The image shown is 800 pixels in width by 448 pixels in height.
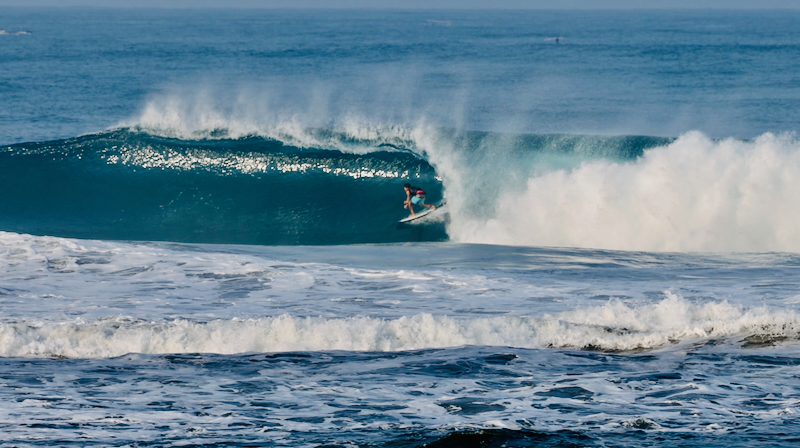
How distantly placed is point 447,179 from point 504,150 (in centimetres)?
209

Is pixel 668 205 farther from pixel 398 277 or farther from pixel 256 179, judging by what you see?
pixel 256 179

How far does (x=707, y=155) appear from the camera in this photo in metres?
14.3

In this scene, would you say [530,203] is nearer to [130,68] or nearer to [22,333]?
[22,333]

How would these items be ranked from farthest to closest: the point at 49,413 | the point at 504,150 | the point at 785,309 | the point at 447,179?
the point at 504,150 < the point at 447,179 < the point at 785,309 < the point at 49,413

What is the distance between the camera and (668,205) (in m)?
13.6

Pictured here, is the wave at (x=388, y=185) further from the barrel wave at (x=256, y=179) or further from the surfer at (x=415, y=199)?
the surfer at (x=415, y=199)

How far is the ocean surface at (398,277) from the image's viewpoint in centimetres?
540

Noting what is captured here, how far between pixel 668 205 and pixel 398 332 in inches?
310

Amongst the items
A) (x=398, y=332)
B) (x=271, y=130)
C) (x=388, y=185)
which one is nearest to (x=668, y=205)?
(x=388, y=185)

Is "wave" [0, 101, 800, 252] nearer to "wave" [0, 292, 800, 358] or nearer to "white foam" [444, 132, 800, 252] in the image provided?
"white foam" [444, 132, 800, 252]

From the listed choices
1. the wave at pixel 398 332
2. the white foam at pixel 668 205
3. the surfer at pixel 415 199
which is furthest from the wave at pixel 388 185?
the wave at pixel 398 332

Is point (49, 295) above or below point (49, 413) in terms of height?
above

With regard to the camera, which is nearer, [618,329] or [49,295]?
[618,329]

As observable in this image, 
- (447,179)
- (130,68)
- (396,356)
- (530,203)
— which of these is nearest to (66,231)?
(447,179)
